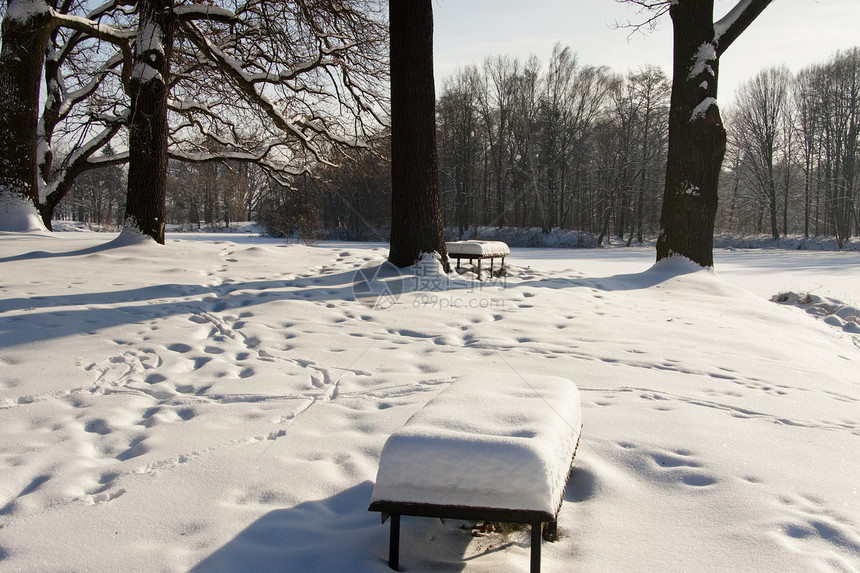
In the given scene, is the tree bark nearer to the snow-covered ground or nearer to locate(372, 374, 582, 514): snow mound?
the snow-covered ground

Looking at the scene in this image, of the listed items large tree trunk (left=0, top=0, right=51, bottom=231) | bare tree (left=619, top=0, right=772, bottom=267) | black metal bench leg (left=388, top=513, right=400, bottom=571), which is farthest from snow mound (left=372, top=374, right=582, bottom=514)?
large tree trunk (left=0, top=0, right=51, bottom=231)

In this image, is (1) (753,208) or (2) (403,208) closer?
(2) (403,208)

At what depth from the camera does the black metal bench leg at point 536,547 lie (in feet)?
6.43

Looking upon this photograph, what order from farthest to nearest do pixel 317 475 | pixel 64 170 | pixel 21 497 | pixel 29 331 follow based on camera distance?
1. pixel 64 170
2. pixel 29 331
3. pixel 317 475
4. pixel 21 497

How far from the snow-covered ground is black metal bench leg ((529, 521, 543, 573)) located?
10.4 inches

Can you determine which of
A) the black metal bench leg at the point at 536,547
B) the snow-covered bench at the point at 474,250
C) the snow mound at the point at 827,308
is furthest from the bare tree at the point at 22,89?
the snow mound at the point at 827,308

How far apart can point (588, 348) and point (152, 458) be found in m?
3.98

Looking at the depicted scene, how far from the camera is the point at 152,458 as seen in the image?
9.98ft

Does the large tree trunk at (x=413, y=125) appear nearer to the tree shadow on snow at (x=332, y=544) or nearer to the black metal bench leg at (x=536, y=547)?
the tree shadow on snow at (x=332, y=544)

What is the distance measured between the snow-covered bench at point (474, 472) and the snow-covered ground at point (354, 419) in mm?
313

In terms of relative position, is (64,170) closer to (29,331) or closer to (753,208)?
(29,331)

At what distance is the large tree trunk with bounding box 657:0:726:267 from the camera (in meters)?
9.98

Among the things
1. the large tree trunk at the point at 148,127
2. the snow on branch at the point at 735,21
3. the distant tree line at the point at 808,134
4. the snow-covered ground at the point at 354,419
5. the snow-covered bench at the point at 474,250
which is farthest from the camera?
the distant tree line at the point at 808,134

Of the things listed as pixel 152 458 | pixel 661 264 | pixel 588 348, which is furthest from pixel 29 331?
pixel 661 264
